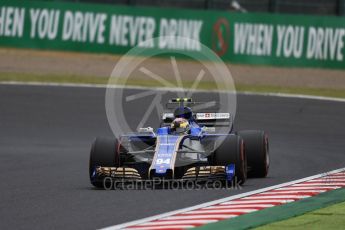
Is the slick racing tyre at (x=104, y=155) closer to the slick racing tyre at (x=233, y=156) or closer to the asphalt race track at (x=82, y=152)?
the asphalt race track at (x=82, y=152)

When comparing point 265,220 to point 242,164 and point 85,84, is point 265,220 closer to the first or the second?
point 242,164

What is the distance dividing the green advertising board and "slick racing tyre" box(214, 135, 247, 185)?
2052cm

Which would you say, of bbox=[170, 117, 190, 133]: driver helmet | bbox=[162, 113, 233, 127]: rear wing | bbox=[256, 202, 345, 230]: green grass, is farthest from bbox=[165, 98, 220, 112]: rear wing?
bbox=[256, 202, 345, 230]: green grass

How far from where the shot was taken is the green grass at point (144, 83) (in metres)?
30.8

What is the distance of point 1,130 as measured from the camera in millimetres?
22781

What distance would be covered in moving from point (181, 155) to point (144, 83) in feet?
56.7

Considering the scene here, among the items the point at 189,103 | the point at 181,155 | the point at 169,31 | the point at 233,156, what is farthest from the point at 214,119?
the point at 169,31

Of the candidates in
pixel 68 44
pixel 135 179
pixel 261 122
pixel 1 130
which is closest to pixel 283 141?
pixel 261 122

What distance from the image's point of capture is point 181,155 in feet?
49.8

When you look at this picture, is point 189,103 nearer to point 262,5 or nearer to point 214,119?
point 214,119

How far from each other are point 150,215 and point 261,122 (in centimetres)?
1238

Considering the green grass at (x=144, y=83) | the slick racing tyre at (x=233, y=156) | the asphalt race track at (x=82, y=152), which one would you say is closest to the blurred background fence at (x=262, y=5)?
the green grass at (x=144, y=83)

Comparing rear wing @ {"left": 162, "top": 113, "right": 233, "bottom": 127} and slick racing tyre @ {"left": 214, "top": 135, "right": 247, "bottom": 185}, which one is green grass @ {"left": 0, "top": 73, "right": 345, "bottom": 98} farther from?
slick racing tyre @ {"left": 214, "top": 135, "right": 247, "bottom": 185}

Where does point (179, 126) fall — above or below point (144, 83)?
below
